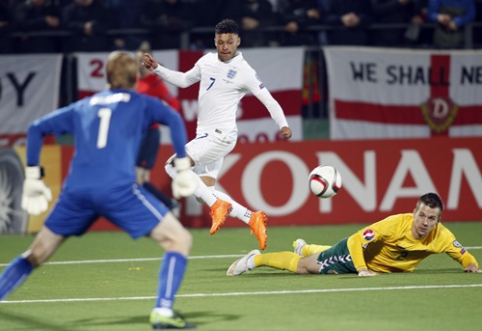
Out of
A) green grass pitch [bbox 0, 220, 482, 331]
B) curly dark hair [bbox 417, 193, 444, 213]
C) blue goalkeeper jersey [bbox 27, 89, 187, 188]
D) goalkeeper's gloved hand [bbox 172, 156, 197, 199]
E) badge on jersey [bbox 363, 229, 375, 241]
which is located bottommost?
green grass pitch [bbox 0, 220, 482, 331]

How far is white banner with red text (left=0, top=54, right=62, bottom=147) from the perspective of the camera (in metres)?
16.5

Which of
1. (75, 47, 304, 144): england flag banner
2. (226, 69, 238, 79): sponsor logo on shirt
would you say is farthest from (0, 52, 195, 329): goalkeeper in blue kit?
(75, 47, 304, 144): england flag banner

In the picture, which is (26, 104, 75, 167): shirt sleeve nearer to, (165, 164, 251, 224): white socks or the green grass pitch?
the green grass pitch

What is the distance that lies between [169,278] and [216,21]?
10.9m

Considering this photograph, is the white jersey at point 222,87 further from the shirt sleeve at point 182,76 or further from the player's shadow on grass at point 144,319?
the player's shadow on grass at point 144,319

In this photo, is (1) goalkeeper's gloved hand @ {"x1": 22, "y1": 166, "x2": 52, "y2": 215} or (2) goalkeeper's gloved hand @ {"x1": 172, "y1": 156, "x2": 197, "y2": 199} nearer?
(2) goalkeeper's gloved hand @ {"x1": 172, "y1": 156, "x2": 197, "y2": 199}

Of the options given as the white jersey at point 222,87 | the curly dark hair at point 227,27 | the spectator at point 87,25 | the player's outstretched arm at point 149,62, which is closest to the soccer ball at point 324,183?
the white jersey at point 222,87

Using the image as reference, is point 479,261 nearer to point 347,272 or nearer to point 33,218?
point 347,272

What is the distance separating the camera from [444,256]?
1197cm

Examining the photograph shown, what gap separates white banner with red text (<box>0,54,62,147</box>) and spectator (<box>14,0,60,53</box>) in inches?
30.5

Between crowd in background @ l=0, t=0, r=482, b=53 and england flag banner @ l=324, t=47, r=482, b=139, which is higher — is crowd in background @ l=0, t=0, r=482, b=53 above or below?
above

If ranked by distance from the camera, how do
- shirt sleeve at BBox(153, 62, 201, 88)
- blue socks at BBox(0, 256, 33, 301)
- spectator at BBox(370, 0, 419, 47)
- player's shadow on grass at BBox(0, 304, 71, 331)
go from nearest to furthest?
player's shadow on grass at BBox(0, 304, 71, 331), blue socks at BBox(0, 256, 33, 301), shirt sleeve at BBox(153, 62, 201, 88), spectator at BBox(370, 0, 419, 47)

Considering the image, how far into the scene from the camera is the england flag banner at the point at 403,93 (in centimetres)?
1705

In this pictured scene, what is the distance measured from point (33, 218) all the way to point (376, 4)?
685 cm
